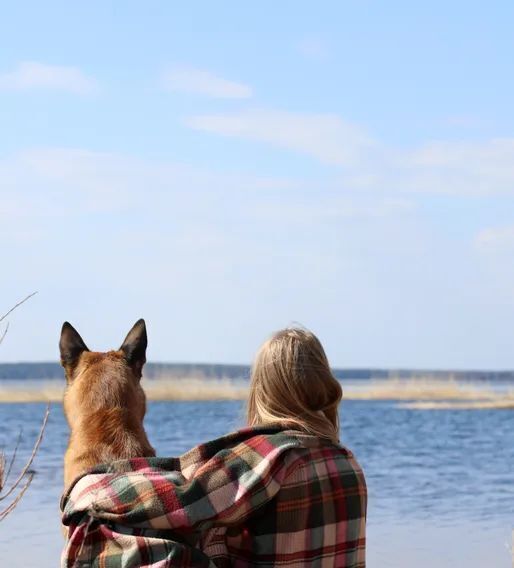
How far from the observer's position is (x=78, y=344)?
4.42m

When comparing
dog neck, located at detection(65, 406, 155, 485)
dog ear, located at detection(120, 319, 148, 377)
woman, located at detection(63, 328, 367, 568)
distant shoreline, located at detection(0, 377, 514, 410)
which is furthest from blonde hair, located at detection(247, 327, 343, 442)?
distant shoreline, located at detection(0, 377, 514, 410)

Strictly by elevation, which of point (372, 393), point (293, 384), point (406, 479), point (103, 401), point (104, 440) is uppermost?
point (293, 384)

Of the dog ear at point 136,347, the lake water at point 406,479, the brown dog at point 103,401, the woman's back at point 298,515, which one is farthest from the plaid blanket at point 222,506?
the dog ear at point 136,347

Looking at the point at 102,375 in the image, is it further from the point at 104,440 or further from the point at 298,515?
the point at 298,515

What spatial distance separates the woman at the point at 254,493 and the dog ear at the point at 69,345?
96 centimetres

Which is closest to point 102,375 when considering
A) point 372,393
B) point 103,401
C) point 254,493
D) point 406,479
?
point 103,401

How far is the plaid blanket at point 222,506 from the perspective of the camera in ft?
10.8

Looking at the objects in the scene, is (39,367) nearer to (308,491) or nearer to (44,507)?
(44,507)

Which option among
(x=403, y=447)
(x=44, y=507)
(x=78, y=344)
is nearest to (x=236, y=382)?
(x=403, y=447)

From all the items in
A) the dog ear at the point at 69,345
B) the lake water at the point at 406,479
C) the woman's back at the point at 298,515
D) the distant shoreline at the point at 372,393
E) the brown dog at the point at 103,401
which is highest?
the dog ear at the point at 69,345

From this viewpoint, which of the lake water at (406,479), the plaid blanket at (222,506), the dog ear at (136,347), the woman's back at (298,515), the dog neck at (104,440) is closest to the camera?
the plaid blanket at (222,506)

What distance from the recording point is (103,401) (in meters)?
4.13

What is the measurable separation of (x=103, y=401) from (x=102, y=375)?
0.48 ft

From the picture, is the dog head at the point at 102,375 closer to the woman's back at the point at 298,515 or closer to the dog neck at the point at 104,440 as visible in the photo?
the dog neck at the point at 104,440
